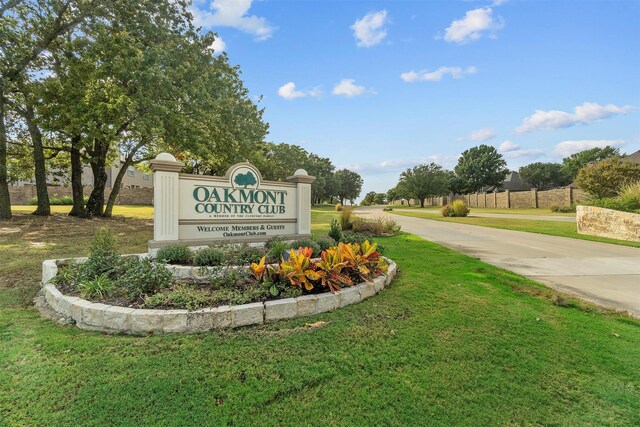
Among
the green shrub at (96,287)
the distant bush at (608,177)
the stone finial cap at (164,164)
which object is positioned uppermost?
the distant bush at (608,177)

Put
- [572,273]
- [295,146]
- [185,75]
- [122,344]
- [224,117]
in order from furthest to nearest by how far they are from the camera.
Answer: [295,146]
[224,117]
[185,75]
[572,273]
[122,344]

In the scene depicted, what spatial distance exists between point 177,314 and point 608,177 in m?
26.8

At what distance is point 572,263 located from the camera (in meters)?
5.91

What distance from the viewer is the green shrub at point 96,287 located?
3150mm

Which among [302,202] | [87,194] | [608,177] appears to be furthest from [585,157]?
[87,194]

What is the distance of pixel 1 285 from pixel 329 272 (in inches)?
178

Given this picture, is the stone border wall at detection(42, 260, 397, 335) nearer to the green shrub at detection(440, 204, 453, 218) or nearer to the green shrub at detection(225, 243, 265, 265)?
the green shrub at detection(225, 243, 265, 265)

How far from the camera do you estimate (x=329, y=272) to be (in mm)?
3533

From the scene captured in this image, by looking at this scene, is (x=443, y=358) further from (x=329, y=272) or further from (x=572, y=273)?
(x=572, y=273)

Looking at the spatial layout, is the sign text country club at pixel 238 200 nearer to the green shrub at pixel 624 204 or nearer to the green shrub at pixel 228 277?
the green shrub at pixel 228 277

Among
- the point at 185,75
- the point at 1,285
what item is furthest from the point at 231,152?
the point at 1,285

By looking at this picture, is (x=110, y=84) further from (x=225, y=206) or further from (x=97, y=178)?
(x=225, y=206)

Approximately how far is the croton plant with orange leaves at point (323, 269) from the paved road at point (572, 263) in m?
3.04

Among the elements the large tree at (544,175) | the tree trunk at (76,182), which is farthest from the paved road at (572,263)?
the large tree at (544,175)
